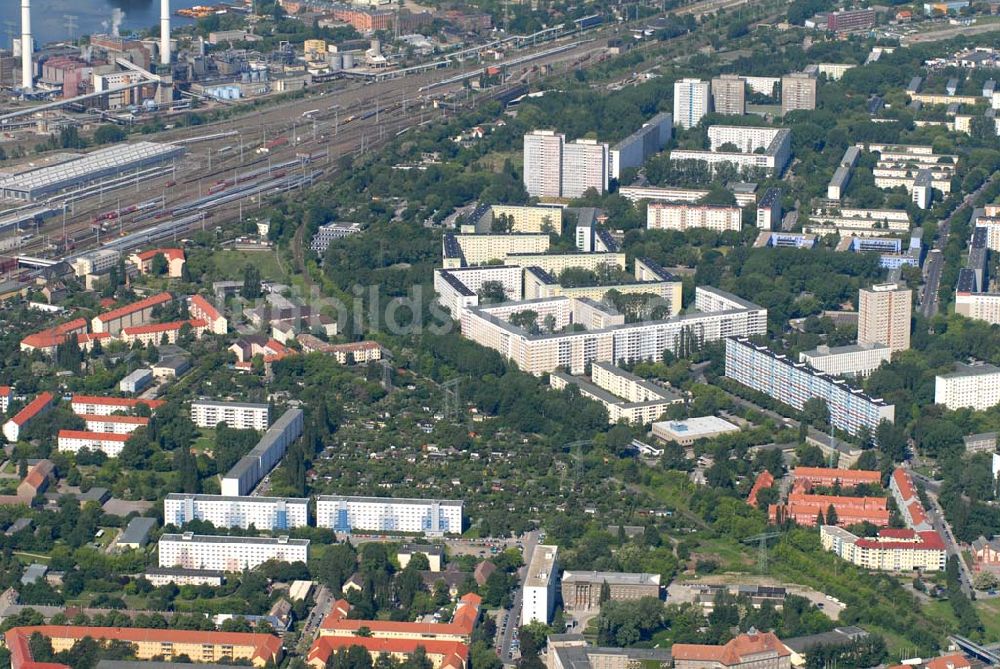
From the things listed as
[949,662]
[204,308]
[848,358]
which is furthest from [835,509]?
[204,308]

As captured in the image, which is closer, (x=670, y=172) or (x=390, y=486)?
(x=390, y=486)

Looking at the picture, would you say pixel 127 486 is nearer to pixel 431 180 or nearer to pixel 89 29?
pixel 431 180

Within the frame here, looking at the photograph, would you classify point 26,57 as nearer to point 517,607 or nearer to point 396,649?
point 517,607

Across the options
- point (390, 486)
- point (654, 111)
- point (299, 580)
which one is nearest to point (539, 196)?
point (654, 111)

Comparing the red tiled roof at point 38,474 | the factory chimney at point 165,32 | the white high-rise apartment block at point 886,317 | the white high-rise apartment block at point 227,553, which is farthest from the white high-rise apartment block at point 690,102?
the white high-rise apartment block at point 227,553

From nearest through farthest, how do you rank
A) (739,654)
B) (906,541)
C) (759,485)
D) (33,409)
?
1. (739,654)
2. (906,541)
3. (759,485)
4. (33,409)

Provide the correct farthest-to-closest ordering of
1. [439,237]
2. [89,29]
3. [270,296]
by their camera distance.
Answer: [89,29] < [439,237] < [270,296]
